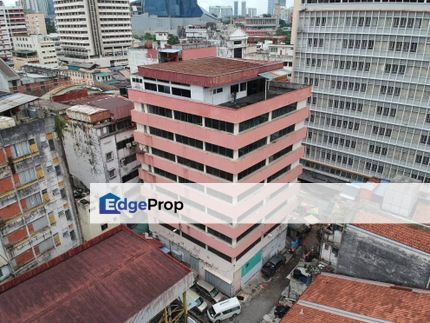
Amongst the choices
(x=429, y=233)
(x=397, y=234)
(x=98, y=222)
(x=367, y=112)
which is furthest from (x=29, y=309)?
(x=367, y=112)

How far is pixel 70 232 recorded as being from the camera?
105ft

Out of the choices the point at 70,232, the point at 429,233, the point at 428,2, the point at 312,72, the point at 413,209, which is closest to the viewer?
the point at 429,233

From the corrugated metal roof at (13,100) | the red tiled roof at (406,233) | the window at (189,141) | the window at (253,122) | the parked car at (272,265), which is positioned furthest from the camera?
the parked car at (272,265)

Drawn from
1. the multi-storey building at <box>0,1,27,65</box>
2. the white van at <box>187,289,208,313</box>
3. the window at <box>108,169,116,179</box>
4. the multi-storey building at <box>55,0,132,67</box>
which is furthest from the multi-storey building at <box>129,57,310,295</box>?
the multi-storey building at <box>0,1,27,65</box>

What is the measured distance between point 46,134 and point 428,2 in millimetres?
40463

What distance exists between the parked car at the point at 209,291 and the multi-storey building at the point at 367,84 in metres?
25.6

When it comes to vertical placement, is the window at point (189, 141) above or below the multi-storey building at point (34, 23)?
below

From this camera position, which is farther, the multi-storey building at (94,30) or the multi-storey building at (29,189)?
the multi-storey building at (94,30)

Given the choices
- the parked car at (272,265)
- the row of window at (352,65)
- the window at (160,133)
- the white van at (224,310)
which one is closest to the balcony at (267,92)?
the window at (160,133)

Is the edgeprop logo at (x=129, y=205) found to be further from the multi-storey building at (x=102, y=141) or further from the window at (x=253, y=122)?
the window at (x=253, y=122)

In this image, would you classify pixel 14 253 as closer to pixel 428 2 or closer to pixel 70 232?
pixel 70 232

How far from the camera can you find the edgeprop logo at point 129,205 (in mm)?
34281

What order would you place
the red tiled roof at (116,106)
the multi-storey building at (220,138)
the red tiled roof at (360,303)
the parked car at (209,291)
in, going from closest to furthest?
the red tiled roof at (360,303), the multi-storey building at (220,138), the parked car at (209,291), the red tiled roof at (116,106)

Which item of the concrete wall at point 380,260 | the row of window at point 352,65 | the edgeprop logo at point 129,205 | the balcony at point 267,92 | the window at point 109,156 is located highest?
the row of window at point 352,65
